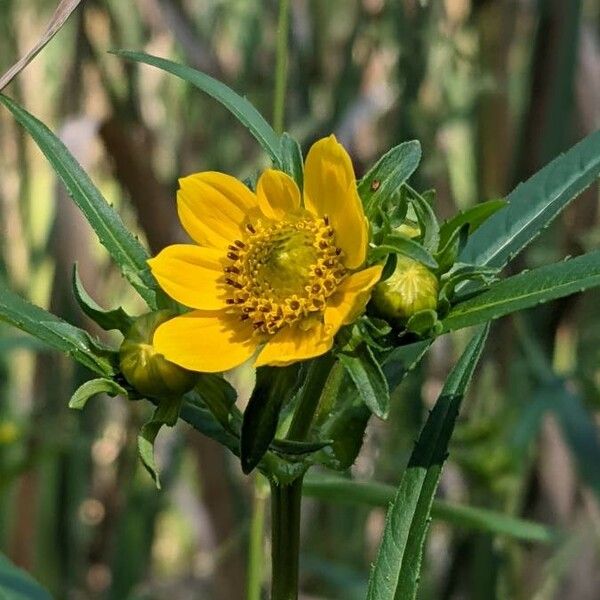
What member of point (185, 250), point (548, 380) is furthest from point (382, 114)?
point (185, 250)

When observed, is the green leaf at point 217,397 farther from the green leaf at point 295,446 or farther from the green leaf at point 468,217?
the green leaf at point 468,217

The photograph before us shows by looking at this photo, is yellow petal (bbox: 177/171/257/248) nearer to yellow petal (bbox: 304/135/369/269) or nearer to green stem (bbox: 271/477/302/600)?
yellow petal (bbox: 304/135/369/269)

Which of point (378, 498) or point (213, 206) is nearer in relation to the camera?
point (213, 206)

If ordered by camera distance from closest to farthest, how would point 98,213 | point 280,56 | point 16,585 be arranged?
point 98,213 → point 16,585 → point 280,56

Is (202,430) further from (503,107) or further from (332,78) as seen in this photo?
(332,78)

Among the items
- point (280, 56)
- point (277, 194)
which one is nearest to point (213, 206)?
point (277, 194)

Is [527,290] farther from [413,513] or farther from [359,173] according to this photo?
[359,173]

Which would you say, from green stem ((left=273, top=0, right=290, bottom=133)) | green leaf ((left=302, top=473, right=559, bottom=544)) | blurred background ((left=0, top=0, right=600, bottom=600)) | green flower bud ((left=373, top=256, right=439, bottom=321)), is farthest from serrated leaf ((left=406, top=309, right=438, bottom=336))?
blurred background ((left=0, top=0, right=600, bottom=600))
